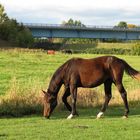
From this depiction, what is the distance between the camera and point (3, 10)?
124 meters

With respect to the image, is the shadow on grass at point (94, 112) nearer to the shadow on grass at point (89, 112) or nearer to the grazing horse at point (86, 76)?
the shadow on grass at point (89, 112)

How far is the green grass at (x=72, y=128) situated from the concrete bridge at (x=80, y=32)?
384 feet

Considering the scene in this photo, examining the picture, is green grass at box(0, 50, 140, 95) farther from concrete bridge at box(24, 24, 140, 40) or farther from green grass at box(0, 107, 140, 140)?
concrete bridge at box(24, 24, 140, 40)

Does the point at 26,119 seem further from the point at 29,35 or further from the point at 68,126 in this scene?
the point at 29,35

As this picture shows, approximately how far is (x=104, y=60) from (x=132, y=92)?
5.30 m

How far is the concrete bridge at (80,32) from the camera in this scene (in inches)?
5276

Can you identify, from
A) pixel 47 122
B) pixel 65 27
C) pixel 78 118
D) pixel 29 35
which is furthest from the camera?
pixel 65 27

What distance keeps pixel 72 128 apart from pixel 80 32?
126m

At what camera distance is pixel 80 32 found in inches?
5453

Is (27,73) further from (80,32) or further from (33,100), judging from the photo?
(80,32)

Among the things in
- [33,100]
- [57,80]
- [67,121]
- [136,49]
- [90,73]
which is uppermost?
[90,73]

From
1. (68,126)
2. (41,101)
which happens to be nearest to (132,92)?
(41,101)

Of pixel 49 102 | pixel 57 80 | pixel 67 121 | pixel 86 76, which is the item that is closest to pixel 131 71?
pixel 86 76

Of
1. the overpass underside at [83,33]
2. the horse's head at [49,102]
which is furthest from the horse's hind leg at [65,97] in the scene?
the overpass underside at [83,33]
